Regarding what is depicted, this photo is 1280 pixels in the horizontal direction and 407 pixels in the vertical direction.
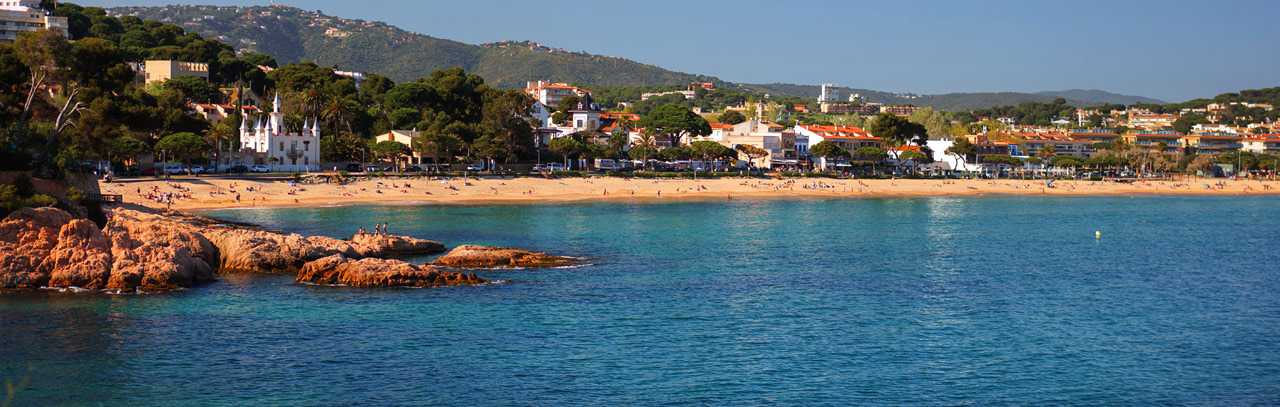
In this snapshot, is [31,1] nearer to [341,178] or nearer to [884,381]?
[341,178]

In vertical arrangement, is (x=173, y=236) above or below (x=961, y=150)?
below

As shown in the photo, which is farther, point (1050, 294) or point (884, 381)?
point (1050, 294)

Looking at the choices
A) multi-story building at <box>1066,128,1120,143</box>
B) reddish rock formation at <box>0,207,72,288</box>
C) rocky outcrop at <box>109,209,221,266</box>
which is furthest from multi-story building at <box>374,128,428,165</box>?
multi-story building at <box>1066,128,1120,143</box>

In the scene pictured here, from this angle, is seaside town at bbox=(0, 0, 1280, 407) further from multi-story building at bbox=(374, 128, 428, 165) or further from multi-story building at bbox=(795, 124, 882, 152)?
multi-story building at bbox=(795, 124, 882, 152)

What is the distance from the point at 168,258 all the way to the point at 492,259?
1143 centimetres

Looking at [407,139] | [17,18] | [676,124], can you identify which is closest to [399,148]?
[407,139]

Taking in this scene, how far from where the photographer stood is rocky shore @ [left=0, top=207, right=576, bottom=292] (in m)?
30.0

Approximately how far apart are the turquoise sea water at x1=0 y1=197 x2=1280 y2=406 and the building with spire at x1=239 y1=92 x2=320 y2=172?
44826 mm

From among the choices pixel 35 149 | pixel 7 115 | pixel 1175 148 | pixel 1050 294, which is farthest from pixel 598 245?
pixel 1175 148

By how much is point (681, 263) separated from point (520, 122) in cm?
6171

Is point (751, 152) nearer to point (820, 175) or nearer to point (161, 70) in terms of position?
point (820, 175)

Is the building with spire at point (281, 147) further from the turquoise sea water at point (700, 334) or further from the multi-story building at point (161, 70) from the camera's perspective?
→ the turquoise sea water at point (700, 334)

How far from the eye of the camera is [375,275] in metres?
31.6

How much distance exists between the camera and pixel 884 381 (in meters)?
21.0
